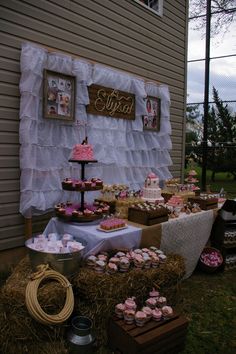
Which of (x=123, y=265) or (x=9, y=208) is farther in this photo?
(x=9, y=208)

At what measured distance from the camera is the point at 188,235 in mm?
3908

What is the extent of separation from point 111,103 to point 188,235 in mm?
2098

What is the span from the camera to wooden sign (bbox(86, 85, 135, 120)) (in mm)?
4562

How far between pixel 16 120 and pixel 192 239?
2.39 meters

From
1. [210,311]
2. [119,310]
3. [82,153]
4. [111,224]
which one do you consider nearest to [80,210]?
[111,224]

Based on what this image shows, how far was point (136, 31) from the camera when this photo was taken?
214 inches

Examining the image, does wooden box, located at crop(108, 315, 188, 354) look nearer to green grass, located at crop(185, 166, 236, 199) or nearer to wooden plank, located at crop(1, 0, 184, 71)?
wooden plank, located at crop(1, 0, 184, 71)

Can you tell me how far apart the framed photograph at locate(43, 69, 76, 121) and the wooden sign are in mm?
334

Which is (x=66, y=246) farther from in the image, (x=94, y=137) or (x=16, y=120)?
(x=94, y=137)

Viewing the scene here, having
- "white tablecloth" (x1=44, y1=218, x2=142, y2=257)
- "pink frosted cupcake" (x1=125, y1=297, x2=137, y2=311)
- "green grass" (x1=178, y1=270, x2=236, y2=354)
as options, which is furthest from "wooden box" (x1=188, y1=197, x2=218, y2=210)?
"pink frosted cupcake" (x1=125, y1=297, x2=137, y2=311)

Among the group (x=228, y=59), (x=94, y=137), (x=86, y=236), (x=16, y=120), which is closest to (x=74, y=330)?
(x=86, y=236)

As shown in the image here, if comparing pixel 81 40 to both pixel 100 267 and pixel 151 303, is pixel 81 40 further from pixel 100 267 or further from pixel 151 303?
pixel 151 303

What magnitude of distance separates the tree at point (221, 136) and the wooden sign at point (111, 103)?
844 centimetres

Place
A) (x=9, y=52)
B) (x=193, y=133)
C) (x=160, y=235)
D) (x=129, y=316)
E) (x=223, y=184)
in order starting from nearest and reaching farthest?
(x=129, y=316)
(x=160, y=235)
(x=9, y=52)
(x=223, y=184)
(x=193, y=133)
